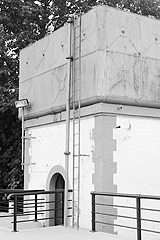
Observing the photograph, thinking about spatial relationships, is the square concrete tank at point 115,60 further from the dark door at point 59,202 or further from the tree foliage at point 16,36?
the tree foliage at point 16,36

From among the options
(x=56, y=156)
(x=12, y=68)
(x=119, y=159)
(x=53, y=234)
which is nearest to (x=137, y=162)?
(x=119, y=159)

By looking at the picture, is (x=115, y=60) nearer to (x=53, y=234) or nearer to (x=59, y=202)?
(x=59, y=202)

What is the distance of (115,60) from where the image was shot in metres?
11.0

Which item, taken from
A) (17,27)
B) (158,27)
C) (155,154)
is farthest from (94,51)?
(17,27)

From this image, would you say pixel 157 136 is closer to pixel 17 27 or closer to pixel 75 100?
pixel 75 100

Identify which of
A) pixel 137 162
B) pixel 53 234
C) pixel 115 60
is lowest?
pixel 53 234

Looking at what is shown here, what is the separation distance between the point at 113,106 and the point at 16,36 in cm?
1003

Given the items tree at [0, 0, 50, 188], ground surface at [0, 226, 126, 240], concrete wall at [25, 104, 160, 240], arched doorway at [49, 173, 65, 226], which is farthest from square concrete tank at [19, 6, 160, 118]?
tree at [0, 0, 50, 188]

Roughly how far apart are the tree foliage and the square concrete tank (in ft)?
21.5

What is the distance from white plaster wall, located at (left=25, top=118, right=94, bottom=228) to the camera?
427 inches

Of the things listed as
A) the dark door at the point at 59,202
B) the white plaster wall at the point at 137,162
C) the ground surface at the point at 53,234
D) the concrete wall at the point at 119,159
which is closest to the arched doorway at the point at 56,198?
the dark door at the point at 59,202

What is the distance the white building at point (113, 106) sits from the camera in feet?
35.1

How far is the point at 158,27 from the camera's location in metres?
11.9

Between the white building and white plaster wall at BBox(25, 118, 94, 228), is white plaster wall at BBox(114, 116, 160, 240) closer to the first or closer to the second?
the white building
